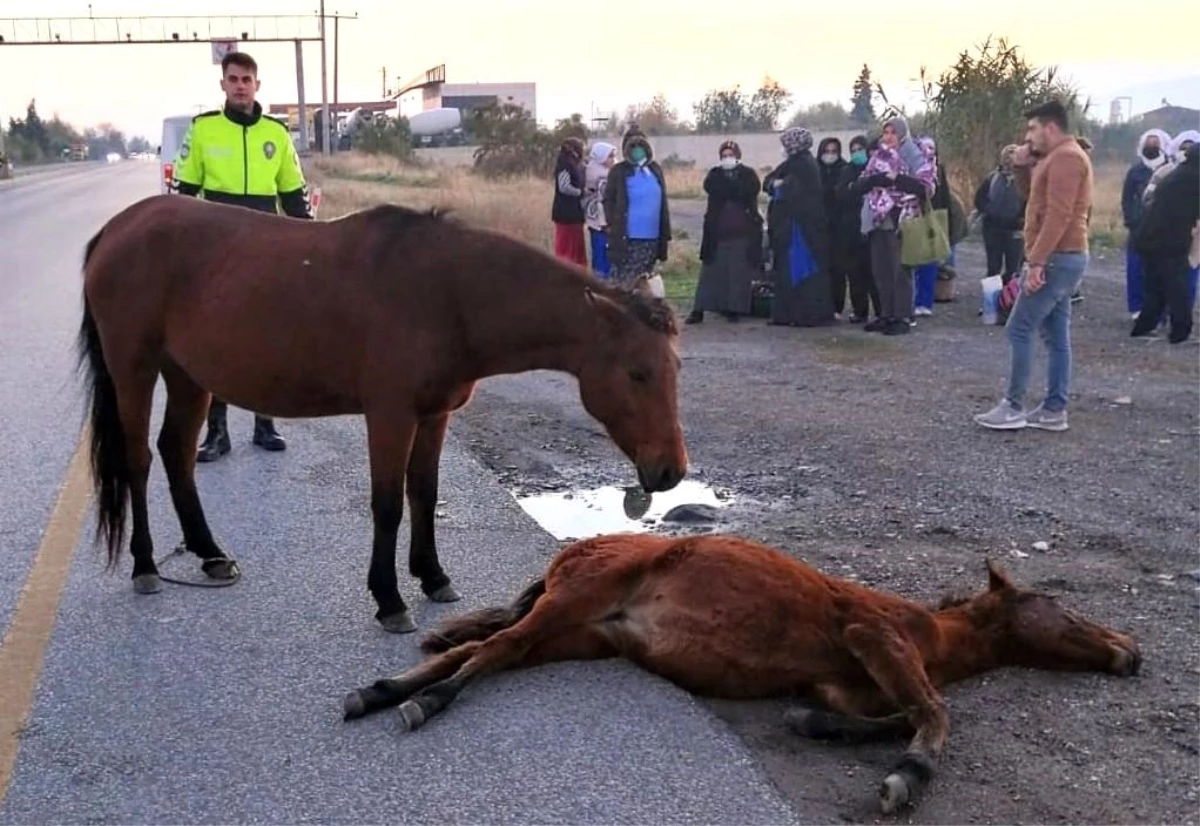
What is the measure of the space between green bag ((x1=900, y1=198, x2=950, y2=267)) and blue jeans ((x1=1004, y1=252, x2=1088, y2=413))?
12.2 feet

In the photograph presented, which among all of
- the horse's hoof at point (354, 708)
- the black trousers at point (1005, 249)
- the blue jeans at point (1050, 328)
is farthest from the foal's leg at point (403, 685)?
the black trousers at point (1005, 249)

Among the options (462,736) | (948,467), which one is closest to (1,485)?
(462,736)

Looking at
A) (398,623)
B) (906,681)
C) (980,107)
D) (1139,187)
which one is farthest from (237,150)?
(980,107)

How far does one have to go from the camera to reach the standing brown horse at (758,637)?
152 inches

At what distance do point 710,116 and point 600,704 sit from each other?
72.2m

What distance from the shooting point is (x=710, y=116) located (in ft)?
241

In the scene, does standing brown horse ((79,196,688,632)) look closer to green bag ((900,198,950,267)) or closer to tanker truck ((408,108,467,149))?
green bag ((900,198,950,267))

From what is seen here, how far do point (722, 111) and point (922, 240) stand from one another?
6328 cm

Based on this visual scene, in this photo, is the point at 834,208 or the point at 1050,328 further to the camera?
the point at 834,208

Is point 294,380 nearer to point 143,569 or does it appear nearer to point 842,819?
point 143,569

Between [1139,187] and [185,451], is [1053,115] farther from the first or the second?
[1139,187]

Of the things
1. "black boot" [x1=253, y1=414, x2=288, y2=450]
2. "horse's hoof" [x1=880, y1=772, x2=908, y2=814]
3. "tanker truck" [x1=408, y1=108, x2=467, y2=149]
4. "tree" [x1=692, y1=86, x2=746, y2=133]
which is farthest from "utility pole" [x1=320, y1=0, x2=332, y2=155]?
"horse's hoof" [x1=880, y1=772, x2=908, y2=814]

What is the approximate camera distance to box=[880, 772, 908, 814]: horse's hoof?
3385 mm

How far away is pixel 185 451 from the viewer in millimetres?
5578
